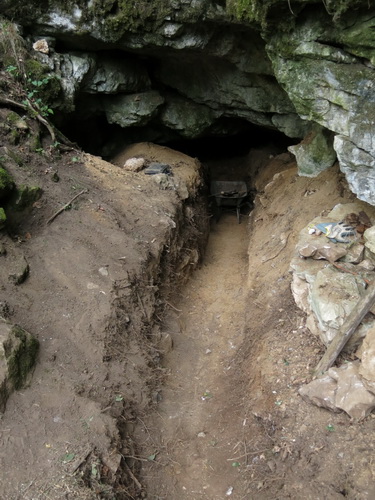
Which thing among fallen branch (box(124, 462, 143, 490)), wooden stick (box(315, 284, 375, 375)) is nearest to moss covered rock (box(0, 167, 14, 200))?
fallen branch (box(124, 462, 143, 490))

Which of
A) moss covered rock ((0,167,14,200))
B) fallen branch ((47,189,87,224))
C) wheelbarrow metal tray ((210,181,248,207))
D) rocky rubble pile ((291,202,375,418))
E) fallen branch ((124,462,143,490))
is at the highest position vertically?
moss covered rock ((0,167,14,200))

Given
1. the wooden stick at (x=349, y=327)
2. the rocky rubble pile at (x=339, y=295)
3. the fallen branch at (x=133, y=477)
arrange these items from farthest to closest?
the wooden stick at (x=349, y=327)
the rocky rubble pile at (x=339, y=295)
the fallen branch at (x=133, y=477)

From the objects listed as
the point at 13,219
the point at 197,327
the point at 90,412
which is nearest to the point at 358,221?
the point at 197,327

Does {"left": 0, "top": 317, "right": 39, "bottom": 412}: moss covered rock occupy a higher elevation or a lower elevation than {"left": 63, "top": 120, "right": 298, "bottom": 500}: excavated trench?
higher

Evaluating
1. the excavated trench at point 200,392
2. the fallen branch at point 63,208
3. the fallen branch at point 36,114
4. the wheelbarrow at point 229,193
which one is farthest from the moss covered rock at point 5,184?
the wheelbarrow at point 229,193

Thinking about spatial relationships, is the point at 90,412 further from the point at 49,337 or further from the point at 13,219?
the point at 13,219

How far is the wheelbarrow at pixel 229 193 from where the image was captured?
13117mm

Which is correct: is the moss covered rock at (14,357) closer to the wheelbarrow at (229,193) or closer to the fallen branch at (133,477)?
the fallen branch at (133,477)

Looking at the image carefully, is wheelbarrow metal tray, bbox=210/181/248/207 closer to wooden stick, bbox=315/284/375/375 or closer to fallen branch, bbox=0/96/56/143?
fallen branch, bbox=0/96/56/143

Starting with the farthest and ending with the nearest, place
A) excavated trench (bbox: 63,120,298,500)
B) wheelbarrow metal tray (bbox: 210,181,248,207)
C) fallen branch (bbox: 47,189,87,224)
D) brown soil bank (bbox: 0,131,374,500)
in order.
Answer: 1. wheelbarrow metal tray (bbox: 210,181,248,207)
2. fallen branch (bbox: 47,189,87,224)
3. excavated trench (bbox: 63,120,298,500)
4. brown soil bank (bbox: 0,131,374,500)

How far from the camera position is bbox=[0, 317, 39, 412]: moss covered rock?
205 inches

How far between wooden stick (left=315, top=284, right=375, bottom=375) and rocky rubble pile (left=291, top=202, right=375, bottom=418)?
0.14 metres

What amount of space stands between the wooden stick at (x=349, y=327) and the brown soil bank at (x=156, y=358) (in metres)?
0.42

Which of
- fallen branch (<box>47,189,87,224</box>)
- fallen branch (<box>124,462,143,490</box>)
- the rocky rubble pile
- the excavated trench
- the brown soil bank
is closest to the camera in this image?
the brown soil bank
